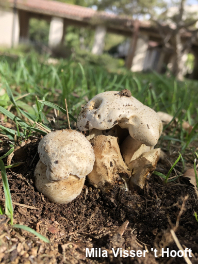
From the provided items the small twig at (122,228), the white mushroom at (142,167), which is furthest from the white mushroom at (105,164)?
the small twig at (122,228)

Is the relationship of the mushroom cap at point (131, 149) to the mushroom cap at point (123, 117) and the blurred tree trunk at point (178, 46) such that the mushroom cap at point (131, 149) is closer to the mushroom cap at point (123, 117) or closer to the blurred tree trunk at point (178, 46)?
the mushroom cap at point (123, 117)

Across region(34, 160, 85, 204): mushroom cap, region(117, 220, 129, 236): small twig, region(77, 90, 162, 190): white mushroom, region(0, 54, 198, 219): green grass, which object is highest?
region(77, 90, 162, 190): white mushroom

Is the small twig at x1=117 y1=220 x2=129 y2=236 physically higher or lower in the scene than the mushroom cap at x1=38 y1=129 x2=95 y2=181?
lower

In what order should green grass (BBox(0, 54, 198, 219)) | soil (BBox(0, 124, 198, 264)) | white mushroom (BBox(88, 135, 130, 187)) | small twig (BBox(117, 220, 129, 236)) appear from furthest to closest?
green grass (BBox(0, 54, 198, 219)) → white mushroom (BBox(88, 135, 130, 187)) → small twig (BBox(117, 220, 129, 236)) → soil (BBox(0, 124, 198, 264))

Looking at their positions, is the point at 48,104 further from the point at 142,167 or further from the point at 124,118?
the point at 142,167

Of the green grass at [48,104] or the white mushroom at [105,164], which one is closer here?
the white mushroom at [105,164]

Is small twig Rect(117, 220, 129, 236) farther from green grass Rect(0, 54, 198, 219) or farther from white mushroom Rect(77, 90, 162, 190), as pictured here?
green grass Rect(0, 54, 198, 219)

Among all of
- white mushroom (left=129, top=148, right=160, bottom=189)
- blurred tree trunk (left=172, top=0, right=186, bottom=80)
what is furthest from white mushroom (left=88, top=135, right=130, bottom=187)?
blurred tree trunk (left=172, top=0, right=186, bottom=80)
